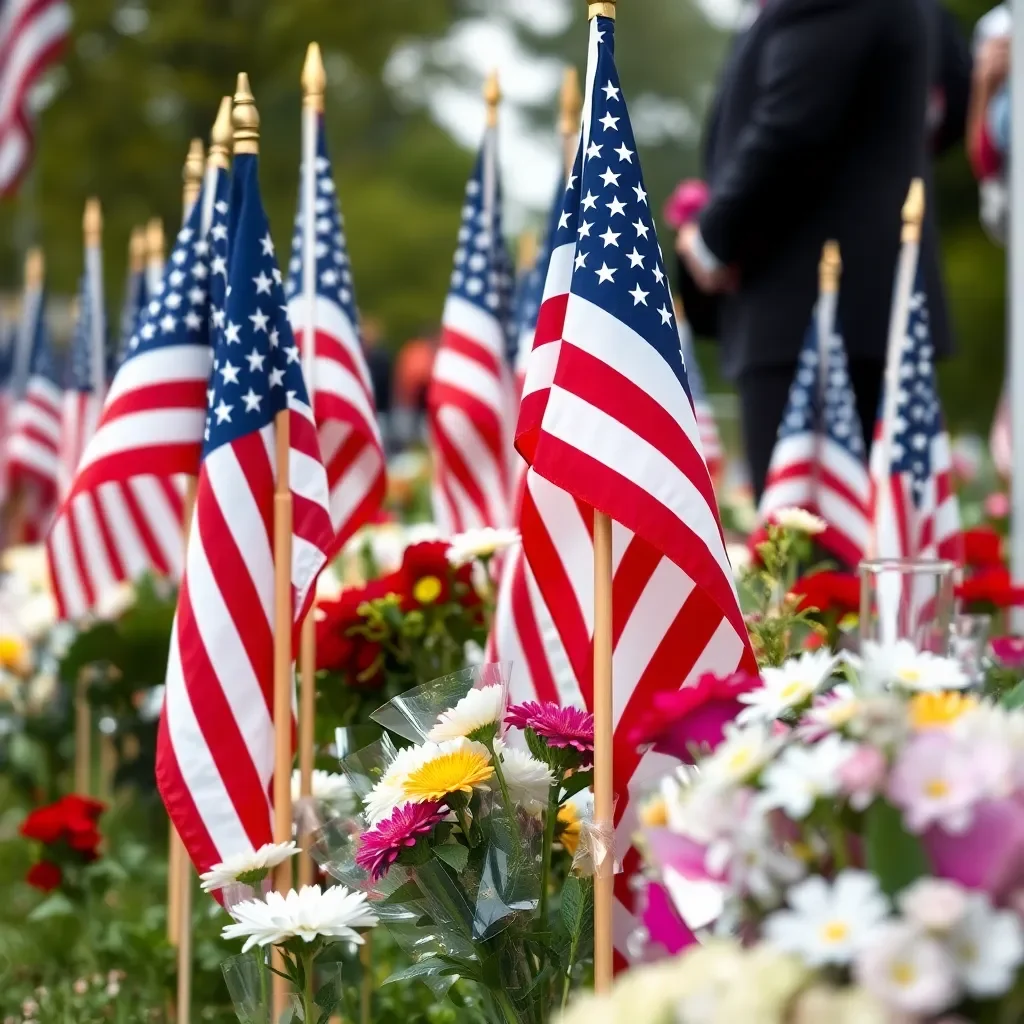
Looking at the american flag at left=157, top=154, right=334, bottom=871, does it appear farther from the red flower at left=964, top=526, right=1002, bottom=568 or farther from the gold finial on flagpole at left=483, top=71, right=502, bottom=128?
the red flower at left=964, top=526, right=1002, bottom=568

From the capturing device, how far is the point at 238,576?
8.93ft

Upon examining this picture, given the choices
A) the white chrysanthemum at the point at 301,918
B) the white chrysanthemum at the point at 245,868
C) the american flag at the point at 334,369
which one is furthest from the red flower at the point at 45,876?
the white chrysanthemum at the point at 301,918

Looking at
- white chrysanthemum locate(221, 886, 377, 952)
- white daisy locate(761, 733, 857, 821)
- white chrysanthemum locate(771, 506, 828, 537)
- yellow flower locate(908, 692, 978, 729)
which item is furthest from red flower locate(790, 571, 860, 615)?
white daisy locate(761, 733, 857, 821)

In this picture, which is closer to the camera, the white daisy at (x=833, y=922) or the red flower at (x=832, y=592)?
the white daisy at (x=833, y=922)

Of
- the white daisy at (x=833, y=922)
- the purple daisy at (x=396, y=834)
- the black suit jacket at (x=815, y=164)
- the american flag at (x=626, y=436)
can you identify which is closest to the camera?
the white daisy at (x=833, y=922)

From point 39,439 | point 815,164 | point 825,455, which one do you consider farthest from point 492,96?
point 39,439

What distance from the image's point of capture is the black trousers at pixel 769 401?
481 cm

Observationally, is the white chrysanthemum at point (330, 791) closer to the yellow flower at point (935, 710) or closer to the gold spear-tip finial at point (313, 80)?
the gold spear-tip finial at point (313, 80)

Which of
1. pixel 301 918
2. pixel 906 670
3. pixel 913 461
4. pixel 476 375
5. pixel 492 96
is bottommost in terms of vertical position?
pixel 301 918

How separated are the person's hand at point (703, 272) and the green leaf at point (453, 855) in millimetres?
2948

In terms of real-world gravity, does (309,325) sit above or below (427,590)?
above

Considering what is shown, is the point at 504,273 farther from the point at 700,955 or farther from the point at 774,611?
the point at 700,955

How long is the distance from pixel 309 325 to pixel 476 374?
4.05 feet

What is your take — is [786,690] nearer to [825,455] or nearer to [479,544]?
[479,544]
